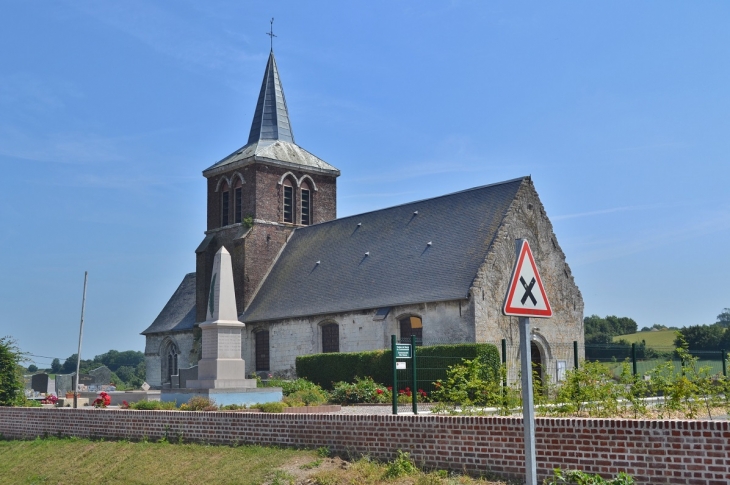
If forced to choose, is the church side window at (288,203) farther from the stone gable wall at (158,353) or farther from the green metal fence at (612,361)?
the green metal fence at (612,361)

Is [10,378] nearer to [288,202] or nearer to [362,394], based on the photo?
[362,394]

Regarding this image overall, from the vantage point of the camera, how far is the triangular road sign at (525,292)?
630 cm

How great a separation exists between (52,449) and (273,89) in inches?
1081

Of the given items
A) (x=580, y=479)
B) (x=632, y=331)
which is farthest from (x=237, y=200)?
(x=632, y=331)

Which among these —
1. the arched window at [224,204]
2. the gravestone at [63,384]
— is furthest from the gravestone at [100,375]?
the arched window at [224,204]

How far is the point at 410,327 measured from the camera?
2675cm

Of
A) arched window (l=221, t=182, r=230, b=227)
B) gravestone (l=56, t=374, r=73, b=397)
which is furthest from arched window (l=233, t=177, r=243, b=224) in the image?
gravestone (l=56, t=374, r=73, b=397)

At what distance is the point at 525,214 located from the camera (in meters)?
27.0

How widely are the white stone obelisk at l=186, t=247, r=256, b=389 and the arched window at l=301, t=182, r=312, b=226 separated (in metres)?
16.5

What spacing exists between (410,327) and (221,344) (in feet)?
27.1

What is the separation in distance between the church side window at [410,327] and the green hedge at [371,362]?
2.42m

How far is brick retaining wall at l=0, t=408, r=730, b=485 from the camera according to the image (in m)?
9.12

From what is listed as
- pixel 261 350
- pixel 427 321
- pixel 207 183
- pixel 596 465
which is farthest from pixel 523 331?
pixel 207 183

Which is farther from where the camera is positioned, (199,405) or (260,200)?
(260,200)
